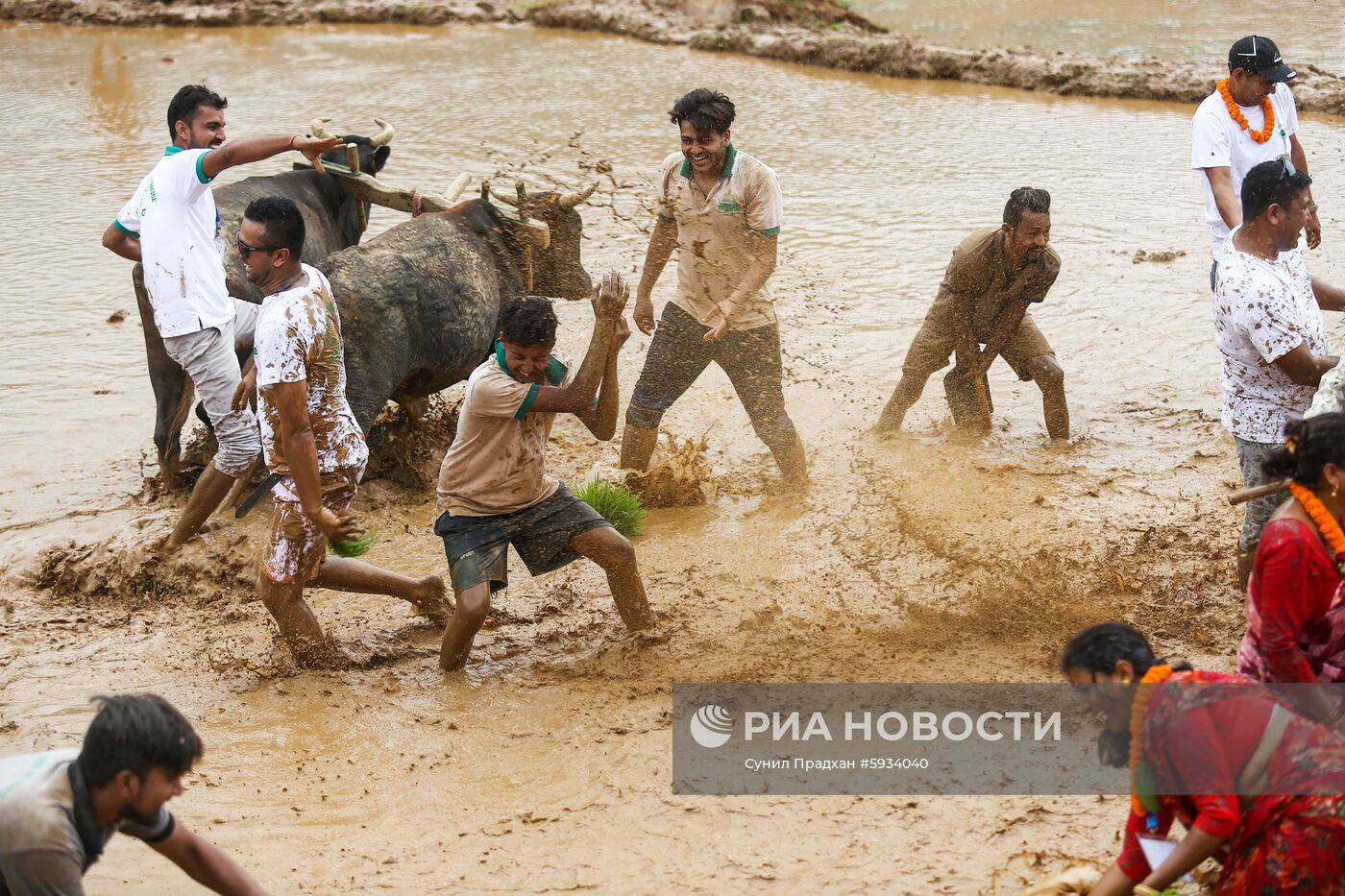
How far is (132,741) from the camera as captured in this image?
2.60 metres

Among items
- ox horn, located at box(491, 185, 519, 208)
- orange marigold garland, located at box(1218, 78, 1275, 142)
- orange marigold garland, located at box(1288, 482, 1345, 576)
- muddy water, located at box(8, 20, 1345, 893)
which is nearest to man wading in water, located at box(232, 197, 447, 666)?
muddy water, located at box(8, 20, 1345, 893)

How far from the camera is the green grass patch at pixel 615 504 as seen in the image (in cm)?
581

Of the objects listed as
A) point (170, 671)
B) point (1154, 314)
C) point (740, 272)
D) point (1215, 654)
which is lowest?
point (170, 671)

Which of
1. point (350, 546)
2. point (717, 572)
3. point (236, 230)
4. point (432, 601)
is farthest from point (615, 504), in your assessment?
point (236, 230)

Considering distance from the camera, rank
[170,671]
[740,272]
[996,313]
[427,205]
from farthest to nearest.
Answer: [427,205] → [996,313] → [740,272] → [170,671]

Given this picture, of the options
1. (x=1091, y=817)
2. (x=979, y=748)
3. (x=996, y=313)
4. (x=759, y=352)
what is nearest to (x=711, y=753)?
(x=979, y=748)

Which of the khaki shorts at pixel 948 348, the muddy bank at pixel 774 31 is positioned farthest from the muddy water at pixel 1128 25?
the khaki shorts at pixel 948 348

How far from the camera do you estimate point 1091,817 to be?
12.3 feet

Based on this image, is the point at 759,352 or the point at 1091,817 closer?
the point at 1091,817

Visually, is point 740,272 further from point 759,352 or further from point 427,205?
point 427,205

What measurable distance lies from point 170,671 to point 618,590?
5.71 feet

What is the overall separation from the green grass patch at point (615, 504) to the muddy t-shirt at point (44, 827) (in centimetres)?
329

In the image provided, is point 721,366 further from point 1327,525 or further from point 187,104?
point 1327,525

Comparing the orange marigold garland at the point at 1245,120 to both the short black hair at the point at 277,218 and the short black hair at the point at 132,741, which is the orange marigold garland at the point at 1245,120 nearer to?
the short black hair at the point at 277,218
